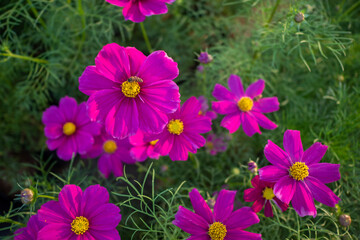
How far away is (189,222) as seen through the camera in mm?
958

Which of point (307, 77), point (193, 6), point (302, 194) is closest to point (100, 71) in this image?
point (302, 194)

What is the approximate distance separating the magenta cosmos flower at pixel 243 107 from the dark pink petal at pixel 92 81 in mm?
452

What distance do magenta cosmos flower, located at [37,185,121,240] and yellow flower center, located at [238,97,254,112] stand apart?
67 cm

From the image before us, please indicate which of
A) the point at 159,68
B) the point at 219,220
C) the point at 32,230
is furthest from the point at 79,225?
the point at 159,68

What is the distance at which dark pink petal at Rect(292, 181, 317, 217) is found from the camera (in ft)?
3.09

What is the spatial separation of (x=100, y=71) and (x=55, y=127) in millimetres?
557

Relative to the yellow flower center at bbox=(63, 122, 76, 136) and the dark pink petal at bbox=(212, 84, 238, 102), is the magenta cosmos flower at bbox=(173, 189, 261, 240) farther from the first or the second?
the yellow flower center at bbox=(63, 122, 76, 136)

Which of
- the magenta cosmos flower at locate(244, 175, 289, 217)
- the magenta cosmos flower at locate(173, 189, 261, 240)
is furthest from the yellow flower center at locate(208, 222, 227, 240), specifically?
the magenta cosmos flower at locate(244, 175, 289, 217)

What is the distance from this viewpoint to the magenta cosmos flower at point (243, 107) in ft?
4.00

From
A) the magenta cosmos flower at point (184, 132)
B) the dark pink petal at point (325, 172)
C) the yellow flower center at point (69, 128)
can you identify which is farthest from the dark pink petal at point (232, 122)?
the yellow flower center at point (69, 128)

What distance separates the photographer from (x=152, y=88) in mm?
1013

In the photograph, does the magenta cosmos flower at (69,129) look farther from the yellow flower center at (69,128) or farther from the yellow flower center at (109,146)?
the yellow flower center at (109,146)

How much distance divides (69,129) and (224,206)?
2.59ft

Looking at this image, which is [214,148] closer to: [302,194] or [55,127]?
[302,194]
